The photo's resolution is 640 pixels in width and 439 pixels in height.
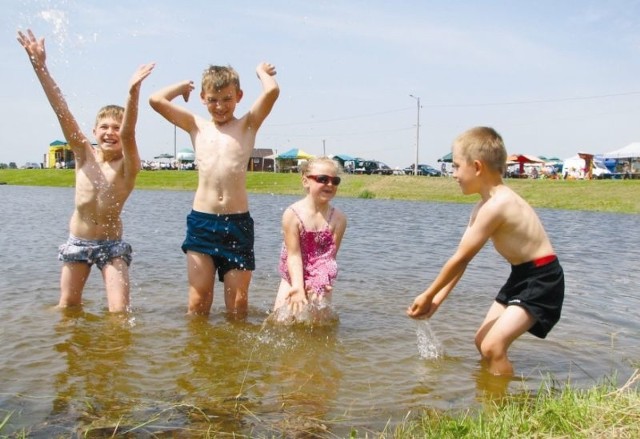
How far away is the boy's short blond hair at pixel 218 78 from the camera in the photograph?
5184 mm

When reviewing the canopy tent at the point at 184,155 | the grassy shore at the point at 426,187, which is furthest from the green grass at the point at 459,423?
the canopy tent at the point at 184,155

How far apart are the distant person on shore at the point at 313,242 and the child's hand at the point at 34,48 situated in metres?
2.20

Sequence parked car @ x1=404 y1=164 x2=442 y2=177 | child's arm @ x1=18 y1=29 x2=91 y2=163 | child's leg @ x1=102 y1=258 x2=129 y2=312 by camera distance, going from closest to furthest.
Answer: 1. child's arm @ x1=18 y1=29 x2=91 y2=163
2. child's leg @ x1=102 y1=258 x2=129 y2=312
3. parked car @ x1=404 y1=164 x2=442 y2=177

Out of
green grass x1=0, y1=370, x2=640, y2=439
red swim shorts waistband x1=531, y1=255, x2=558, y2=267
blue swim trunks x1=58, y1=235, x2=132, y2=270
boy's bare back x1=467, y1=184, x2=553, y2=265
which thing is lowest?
green grass x1=0, y1=370, x2=640, y2=439

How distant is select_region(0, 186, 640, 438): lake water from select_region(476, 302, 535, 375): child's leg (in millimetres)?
156

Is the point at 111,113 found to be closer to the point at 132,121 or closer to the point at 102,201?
the point at 132,121

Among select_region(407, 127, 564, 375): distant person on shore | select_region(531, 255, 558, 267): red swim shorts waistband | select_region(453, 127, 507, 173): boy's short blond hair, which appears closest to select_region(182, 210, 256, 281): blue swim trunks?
select_region(407, 127, 564, 375): distant person on shore

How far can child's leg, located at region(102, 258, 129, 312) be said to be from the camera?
17.6ft

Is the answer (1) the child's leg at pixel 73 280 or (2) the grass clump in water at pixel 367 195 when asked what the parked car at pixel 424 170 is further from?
(1) the child's leg at pixel 73 280

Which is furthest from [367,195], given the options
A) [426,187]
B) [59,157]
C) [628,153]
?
[59,157]

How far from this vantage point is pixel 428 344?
4.95m

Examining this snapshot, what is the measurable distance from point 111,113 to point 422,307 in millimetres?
3036

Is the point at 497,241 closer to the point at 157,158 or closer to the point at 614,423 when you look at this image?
the point at 614,423

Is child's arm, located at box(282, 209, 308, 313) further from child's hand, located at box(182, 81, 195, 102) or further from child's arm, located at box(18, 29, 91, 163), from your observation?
child's arm, located at box(18, 29, 91, 163)
